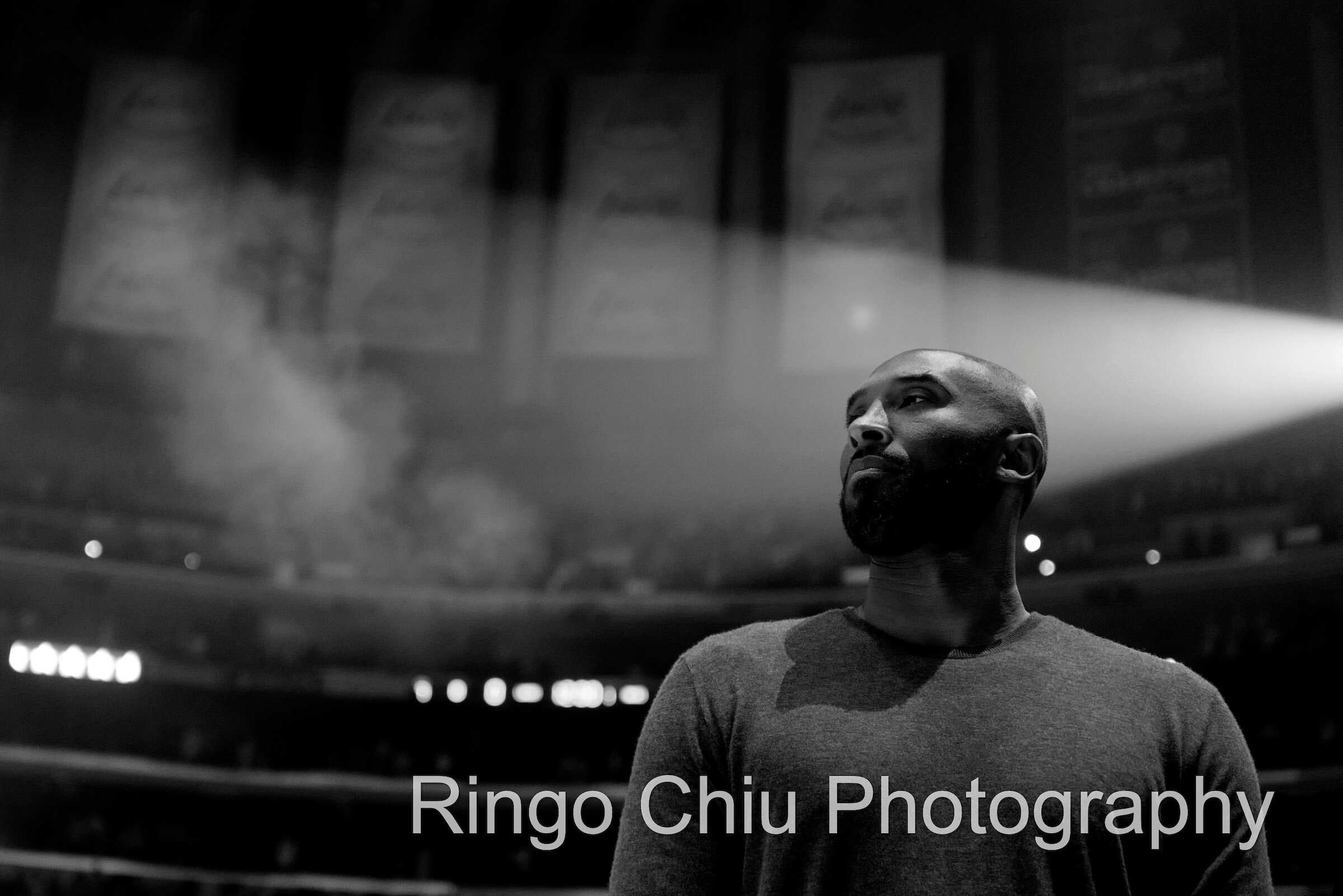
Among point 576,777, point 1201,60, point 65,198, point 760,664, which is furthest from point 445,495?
point 760,664

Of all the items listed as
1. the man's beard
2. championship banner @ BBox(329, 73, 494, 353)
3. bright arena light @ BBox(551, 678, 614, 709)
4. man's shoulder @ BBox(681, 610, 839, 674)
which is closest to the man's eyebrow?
the man's beard

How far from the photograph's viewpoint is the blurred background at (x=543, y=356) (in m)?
12.2

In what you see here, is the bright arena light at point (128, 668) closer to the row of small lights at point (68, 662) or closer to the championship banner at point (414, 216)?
the row of small lights at point (68, 662)

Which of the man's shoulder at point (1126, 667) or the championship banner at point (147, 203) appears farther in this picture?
the championship banner at point (147, 203)

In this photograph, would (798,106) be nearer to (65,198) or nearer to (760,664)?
(65,198)

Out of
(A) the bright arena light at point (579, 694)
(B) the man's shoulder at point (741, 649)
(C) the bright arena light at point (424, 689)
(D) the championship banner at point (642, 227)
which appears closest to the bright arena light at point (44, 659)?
(C) the bright arena light at point (424, 689)

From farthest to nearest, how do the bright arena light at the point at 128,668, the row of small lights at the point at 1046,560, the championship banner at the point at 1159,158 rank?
the bright arena light at the point at 128,668
the championship banner at the point at 1159,158
the row of small lights at the point at 1046,560

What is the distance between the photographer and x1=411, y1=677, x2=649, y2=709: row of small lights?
13.4 metres

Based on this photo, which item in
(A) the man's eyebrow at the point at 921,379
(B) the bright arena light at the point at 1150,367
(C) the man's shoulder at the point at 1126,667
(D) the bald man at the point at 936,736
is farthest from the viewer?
(B) the bright arena light at the point at 1150,367

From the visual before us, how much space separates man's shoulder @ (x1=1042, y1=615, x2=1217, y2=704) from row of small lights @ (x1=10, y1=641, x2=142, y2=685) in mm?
13251

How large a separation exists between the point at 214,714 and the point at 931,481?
1435cm

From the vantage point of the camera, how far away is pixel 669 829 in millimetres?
1713

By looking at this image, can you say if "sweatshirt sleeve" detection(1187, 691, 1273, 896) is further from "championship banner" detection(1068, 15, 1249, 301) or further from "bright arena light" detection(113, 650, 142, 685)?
"bright arena light" detection(113, 650, 142, 685)

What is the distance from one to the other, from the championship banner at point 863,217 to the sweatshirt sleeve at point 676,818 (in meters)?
11.3
